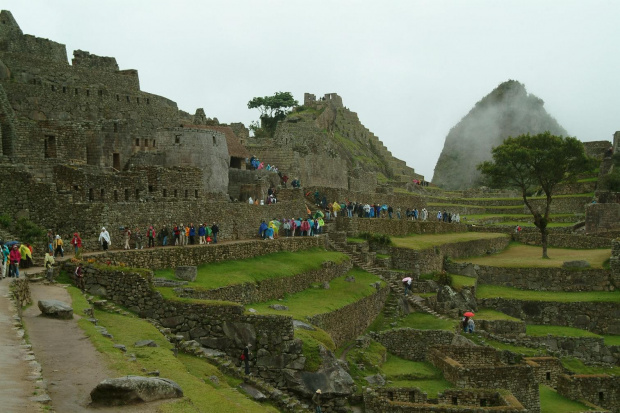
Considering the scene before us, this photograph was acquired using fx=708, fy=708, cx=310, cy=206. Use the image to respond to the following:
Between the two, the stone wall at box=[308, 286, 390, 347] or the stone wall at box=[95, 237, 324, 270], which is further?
the stone wall at box=[308, 286, 390, 347]

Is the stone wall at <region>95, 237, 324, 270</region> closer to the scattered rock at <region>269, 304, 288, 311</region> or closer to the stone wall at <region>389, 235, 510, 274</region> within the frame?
the scattered rock at <region>269, 304, 288, 311</region>

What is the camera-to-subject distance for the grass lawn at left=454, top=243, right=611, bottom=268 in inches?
1759

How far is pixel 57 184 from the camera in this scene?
Result: 28688 mm

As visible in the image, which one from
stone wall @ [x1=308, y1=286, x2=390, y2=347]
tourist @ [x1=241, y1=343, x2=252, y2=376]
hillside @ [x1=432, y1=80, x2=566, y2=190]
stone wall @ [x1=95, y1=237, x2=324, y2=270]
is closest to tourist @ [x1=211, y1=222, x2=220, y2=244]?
stone wall @ [x1=95, y1=237, x2=324, y2=270]

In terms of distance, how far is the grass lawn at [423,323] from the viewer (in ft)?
110

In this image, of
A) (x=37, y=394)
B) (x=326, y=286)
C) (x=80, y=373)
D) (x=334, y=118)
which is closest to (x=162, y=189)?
(x=326, y=286)

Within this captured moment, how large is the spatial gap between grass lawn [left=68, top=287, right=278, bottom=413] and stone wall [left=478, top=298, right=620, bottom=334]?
83.5 ft

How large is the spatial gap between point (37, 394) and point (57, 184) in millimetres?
18556

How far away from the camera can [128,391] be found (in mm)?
12359

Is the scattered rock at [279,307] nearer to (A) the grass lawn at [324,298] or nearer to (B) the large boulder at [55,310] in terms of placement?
(A) the grass lawn at [324,298]

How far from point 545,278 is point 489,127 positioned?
90.1m

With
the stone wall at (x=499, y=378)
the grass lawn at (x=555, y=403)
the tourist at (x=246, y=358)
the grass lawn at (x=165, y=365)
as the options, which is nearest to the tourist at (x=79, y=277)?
the grass lawn at (x=165, y=365)

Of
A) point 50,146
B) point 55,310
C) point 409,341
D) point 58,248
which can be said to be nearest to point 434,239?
point 409,341

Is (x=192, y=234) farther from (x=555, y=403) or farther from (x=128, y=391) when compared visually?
(x=128, y=391)
